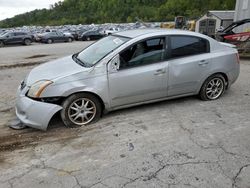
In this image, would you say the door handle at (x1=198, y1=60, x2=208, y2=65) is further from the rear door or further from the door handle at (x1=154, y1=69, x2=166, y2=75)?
the door handle at (x1=154, y1=69, x2=166, y2=75)

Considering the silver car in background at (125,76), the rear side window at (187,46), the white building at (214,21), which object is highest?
the rear side window at (187,46)

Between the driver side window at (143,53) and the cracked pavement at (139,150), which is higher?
the driver side window at (143,53)

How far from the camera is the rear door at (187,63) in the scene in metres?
5.09

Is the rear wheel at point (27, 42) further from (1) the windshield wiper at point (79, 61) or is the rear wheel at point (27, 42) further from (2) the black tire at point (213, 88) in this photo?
(2) the black tire at point (213, 88)

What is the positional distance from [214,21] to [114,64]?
27123 mm

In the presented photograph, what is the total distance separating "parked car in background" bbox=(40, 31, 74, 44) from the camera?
2978 cm

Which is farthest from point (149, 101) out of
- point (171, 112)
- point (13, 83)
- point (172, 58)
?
point (13, 83)

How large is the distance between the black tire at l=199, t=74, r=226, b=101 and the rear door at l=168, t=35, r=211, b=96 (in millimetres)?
196

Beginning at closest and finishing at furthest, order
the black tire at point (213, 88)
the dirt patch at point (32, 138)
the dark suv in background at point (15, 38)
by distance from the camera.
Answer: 1. the dirt patch at point (32, 138)
2. the black tire at point (213, 88)
3. the dark suv in background at point (15, 38)

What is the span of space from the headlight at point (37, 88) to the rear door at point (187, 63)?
217 centimetres

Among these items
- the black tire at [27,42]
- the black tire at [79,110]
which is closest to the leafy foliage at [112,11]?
the black tire at [27,42]

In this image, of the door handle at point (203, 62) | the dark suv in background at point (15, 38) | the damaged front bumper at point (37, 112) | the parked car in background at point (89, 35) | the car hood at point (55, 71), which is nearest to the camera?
the damaged front bumper at point (37, 112)

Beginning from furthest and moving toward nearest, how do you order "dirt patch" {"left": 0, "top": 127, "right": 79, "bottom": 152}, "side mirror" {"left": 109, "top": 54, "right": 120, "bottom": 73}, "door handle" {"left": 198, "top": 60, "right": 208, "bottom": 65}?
1. "door handle" {"left": 198, "top": 60, "right": 208, "bottom": 65}
2. "side mirror" {"left": 109, "top": 54, "right": 120, "bottom": 73}
3. "dirt patch" {"left": 0, "top": 127, "right": 79, "bottom": 152}

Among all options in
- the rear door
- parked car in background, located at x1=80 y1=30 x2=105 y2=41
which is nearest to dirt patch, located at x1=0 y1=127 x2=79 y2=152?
the rear door
